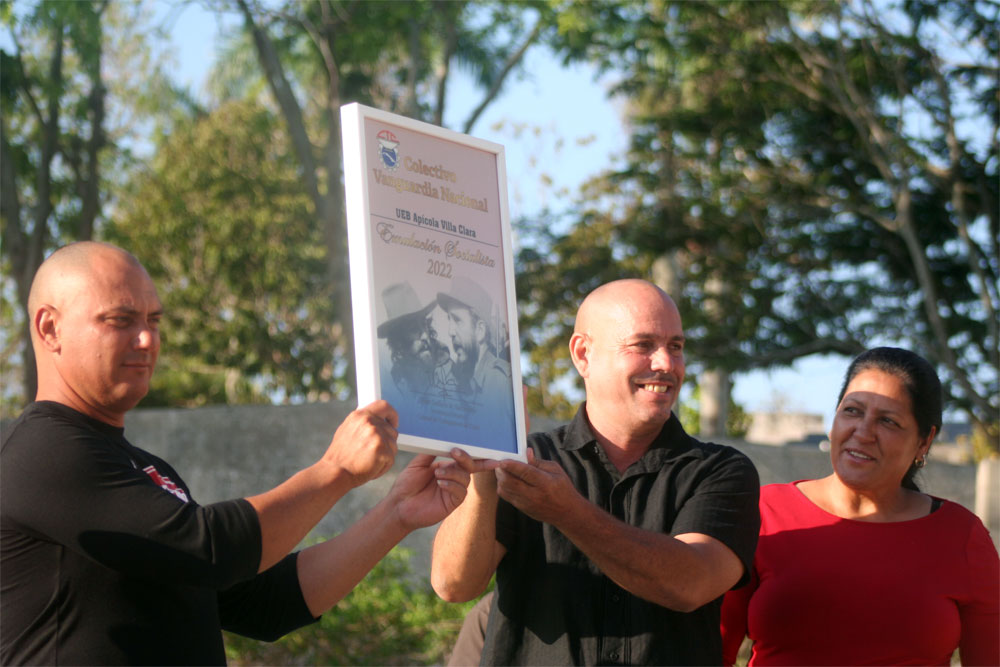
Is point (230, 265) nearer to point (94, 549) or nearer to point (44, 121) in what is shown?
point (44, 121)

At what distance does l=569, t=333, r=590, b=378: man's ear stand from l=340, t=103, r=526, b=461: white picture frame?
1.25 ft

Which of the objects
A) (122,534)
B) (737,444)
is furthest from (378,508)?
(737,444)

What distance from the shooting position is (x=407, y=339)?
2.97 m

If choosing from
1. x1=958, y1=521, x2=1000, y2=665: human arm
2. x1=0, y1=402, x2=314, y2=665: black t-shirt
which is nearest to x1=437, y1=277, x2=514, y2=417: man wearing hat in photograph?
x1=0, y1=402, x2=314, y2=665: black t-shirt

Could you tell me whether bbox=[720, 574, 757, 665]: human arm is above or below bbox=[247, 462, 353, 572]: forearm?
below

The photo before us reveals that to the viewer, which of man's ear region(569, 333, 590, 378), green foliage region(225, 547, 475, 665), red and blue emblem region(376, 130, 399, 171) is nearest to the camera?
red and blue emblem region(376, 130, 399, 171)

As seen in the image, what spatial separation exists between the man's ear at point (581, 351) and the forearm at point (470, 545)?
1.71 feet

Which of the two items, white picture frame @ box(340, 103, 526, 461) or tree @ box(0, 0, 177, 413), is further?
tree @ box(0, 0, 177, 413)

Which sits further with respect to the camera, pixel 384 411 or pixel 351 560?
pixel 351 560

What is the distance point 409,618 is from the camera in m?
7.77

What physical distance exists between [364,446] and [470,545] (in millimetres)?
647

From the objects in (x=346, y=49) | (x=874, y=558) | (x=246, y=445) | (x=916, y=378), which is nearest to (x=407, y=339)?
(x=874, y=558)

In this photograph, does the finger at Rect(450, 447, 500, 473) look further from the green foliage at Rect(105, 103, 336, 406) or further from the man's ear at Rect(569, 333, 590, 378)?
the green foliage at Rect(105, 103, 336, 406)

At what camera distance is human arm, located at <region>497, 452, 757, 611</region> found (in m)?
2.99
